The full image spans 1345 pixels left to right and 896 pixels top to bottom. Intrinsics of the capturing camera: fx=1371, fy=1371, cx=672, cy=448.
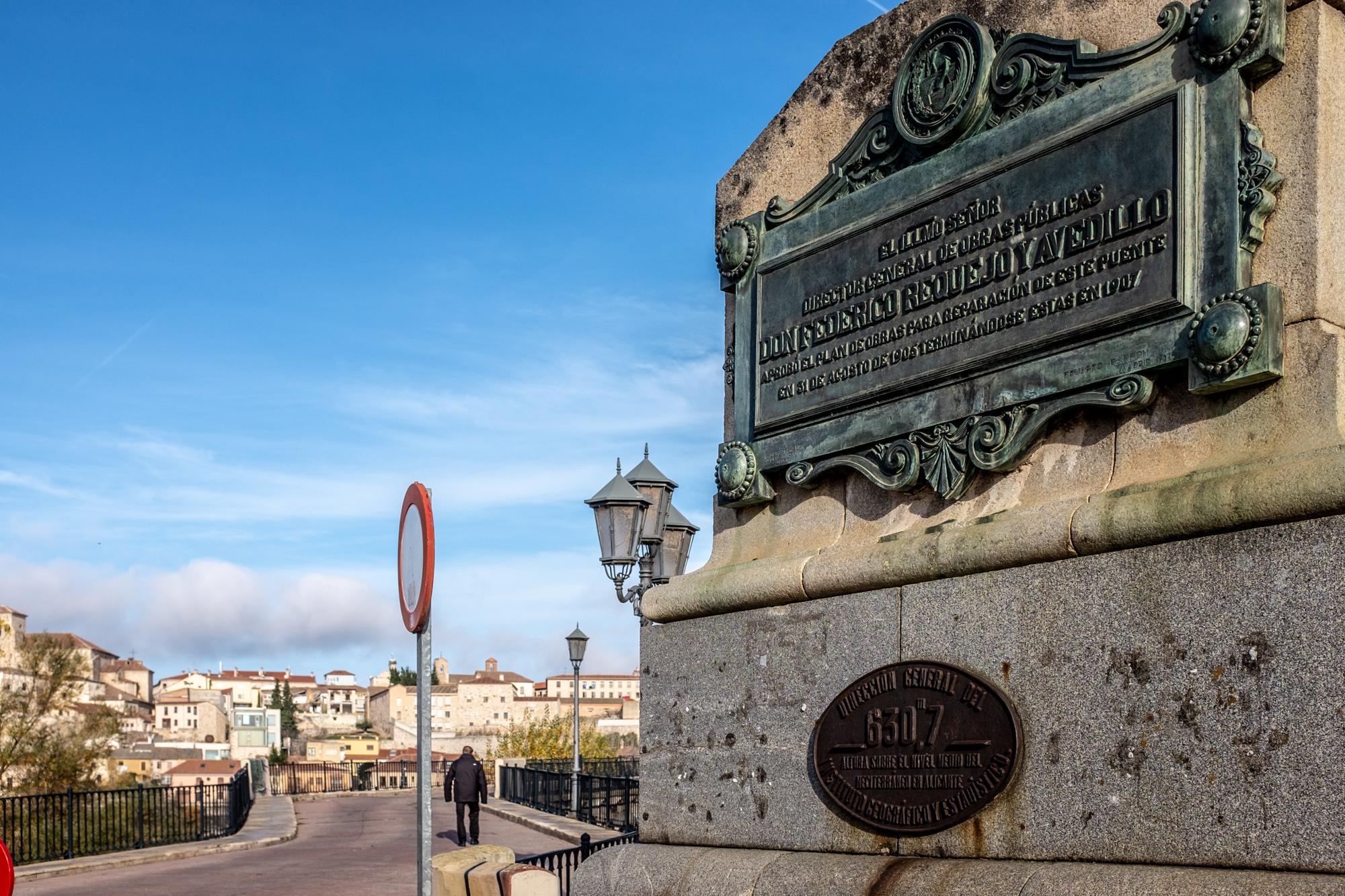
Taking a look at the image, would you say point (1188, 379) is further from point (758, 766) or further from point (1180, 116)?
point (758, 766)

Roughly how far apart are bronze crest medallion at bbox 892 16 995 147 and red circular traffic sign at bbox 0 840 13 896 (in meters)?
4.78

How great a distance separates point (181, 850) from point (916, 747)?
16.8m

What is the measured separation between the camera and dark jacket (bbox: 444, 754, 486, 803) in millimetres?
18156

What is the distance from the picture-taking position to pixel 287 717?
13475 cm

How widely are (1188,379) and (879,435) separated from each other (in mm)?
1513

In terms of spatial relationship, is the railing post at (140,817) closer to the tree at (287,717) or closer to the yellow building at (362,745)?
the yellow building at (362,745)

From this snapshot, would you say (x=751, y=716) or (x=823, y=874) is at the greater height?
(x=751, y=716)

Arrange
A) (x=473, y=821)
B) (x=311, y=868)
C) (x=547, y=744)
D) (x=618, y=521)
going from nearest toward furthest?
1. (x=618, y=521)
2. (x=311, y=868)
3. (x=473, y=821)
4. (x=547, y=744)

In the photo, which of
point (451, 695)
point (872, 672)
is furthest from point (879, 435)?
point (451, 695)

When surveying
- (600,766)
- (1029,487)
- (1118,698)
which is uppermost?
(1029,487)

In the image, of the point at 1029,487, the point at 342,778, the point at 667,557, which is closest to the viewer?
the point at 1029,487

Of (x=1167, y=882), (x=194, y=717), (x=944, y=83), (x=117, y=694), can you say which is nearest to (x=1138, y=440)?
(x=1167, y=882)

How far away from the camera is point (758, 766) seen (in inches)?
238

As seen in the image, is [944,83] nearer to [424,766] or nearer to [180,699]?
[424,766]
